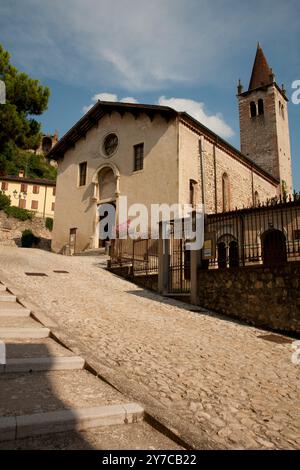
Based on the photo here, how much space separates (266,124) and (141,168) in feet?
63.7

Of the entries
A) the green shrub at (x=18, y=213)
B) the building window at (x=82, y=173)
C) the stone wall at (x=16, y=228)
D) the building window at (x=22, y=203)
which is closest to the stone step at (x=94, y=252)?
the building window at (x=82, y=173)

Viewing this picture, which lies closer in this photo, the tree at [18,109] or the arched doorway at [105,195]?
the tree at [18,109]

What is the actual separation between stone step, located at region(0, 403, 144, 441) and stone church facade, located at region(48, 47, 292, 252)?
582 inches

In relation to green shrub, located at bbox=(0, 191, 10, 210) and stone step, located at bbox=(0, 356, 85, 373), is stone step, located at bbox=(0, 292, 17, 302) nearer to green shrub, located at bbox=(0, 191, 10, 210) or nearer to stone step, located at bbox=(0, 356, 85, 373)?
stone step, located at bbox=(0, 356, 85, 373)

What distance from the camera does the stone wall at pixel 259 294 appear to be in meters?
7.07

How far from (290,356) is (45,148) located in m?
74.3

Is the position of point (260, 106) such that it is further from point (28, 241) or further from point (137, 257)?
point (28, 241)

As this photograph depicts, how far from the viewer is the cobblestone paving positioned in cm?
299

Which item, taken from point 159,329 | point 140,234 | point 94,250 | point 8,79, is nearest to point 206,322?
point 159,329

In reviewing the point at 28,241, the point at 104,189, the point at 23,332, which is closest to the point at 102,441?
the point at 23,332

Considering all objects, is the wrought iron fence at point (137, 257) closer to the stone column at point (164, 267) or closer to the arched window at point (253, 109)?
the stone column at point (164, 267)

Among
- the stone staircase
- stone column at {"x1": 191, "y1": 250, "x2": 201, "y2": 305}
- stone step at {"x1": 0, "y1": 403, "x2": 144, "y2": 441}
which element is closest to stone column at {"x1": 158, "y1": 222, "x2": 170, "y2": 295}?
stone column at {"x1": 191, "y1": 250, "x2": 201, "y2": 305}

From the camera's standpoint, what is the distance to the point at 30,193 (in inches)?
1879

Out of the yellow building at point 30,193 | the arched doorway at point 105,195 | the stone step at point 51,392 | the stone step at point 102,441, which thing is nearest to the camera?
the stone step at point 102,441
